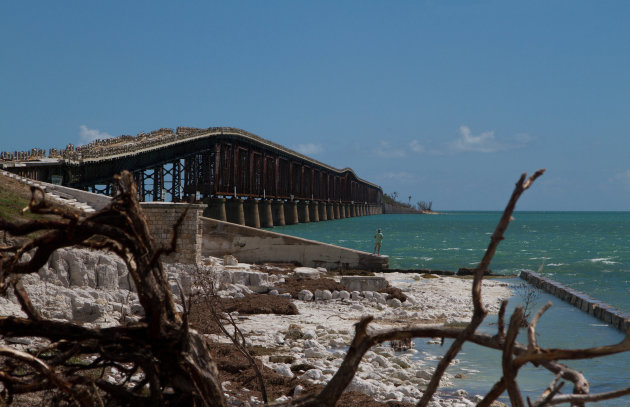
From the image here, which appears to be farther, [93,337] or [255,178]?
[255,178]

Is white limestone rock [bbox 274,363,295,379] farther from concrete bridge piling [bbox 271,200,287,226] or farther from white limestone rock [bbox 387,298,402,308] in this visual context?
concrete bridge piling [bbox 271,200,287,226]

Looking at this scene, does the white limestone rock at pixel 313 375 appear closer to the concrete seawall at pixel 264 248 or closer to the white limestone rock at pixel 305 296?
the white limestone rock at pixel 305 296

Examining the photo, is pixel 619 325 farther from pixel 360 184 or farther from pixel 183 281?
pixel 360 184

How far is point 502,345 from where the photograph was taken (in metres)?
3.21

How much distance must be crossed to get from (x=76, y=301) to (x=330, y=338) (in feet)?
17.0

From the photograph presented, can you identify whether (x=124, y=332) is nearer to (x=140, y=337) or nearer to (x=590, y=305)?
(x=140, y=337)

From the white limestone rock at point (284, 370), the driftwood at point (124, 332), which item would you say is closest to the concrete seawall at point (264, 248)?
the white limestone rock at point (284, 370)

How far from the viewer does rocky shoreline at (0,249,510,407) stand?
1005 centimetres

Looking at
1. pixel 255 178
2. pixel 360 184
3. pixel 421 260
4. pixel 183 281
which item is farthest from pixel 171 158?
pixel 360 184

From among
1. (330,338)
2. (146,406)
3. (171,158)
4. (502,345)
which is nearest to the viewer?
(502,345)

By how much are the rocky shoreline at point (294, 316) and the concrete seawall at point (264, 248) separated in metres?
4.36

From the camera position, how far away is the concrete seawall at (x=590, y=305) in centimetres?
1817

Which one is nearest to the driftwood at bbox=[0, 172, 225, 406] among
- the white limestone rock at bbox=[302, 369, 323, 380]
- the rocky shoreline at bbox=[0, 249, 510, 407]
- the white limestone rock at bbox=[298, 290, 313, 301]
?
the rocky shoreline at bbox=[0, 249, 510, 407]

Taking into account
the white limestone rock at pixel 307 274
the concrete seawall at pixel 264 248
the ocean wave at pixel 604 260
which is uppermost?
the concrete seawall at pixel 264 248
